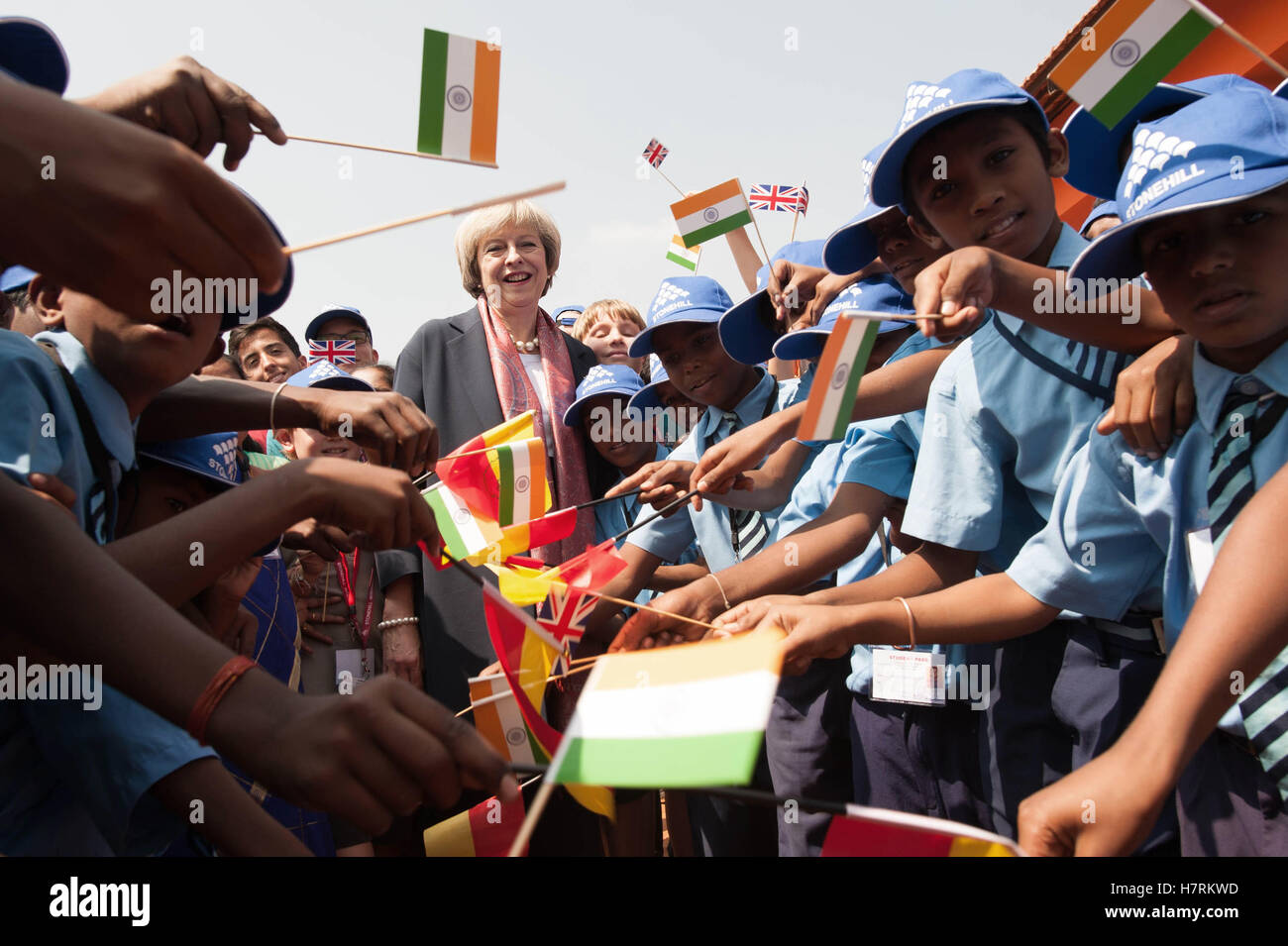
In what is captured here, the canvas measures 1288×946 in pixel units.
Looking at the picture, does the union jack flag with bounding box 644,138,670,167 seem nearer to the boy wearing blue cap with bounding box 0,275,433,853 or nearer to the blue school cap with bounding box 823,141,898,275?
the blue school cap with bounding box 823,141,898,275

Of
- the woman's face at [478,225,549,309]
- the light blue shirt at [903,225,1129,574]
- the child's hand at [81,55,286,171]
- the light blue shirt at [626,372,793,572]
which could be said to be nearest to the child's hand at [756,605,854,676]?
the light blue shirt at [903,225,1129,574]

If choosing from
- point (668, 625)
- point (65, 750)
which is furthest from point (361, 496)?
point (668, 625)

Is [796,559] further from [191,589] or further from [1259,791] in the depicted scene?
[191,589]

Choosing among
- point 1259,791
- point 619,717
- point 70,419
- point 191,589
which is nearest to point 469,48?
point 70,419

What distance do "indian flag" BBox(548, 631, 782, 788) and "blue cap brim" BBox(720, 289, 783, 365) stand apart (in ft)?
7.80

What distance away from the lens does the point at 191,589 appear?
1550 millimetres

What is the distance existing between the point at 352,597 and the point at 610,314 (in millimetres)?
2379

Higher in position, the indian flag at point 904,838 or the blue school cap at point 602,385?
the blue school cap at point 602,385

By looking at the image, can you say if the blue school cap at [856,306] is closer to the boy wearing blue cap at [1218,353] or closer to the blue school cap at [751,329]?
the blue school cap at [751,329]

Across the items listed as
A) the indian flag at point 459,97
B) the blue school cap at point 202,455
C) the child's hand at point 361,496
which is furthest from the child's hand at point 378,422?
the indian flag at point 459,97

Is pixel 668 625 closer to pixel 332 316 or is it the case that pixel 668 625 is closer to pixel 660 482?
pixel 660 482

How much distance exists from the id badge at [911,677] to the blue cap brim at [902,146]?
113cm

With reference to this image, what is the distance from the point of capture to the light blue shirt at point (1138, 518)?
4.93 ft

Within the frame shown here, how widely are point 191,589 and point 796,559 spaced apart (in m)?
1.62
